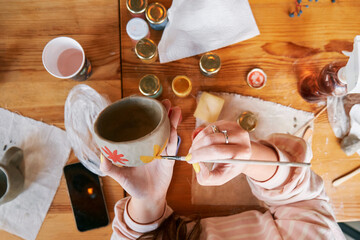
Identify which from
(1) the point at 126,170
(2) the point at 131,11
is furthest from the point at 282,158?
(2) the point at 131,11

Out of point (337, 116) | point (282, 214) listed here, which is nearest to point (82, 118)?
point (282, 214)

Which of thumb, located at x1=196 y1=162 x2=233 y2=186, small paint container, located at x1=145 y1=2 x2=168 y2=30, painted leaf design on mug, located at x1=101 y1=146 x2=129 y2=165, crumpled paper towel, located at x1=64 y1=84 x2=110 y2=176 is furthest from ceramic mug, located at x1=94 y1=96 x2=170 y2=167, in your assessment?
small paint container, located at x1=145 y1=2 x2=168 y2=30

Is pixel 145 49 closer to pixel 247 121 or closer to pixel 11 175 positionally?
pixel 247 121

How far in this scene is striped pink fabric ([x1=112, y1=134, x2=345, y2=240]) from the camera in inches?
25.4

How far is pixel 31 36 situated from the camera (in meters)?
0.81

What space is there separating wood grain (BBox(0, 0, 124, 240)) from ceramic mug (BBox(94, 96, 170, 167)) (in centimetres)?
24

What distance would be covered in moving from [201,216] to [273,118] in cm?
39

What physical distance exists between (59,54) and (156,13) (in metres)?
0.33

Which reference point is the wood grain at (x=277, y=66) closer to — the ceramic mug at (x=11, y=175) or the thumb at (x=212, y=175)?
the thumb at (x=212, y=175)

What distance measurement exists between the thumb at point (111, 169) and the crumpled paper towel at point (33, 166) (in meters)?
0.25

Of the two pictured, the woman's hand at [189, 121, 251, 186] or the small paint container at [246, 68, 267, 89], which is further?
the small paint container at [246, 68, 267, 89]

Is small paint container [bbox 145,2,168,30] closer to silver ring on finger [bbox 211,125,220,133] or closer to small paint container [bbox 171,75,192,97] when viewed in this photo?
small paint container [bbox 171,75,192,97]

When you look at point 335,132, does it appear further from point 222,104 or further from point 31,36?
point 31,36

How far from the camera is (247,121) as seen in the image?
2.51 ft
